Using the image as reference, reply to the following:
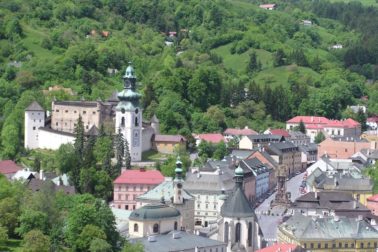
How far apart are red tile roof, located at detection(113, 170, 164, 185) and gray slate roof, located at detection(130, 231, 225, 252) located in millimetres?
15529

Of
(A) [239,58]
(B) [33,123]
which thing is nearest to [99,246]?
(B) [33,123]

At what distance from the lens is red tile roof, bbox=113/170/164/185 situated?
7219cm

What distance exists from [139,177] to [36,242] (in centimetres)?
2212

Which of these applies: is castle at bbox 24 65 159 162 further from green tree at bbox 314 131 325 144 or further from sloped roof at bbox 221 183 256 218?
green tree at bbox 314 131 325 144

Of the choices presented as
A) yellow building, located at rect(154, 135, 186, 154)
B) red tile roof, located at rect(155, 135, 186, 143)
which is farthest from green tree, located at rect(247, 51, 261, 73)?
yellow building, located at rect(154, 135, 186, 154)

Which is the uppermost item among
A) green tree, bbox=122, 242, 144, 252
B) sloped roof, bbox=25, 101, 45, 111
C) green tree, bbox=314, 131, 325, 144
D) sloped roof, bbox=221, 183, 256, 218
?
sloped roof, bbox=25, 101, 45, 111

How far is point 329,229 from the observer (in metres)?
57.6

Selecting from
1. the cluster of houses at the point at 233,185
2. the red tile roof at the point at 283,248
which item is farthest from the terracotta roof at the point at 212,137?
the red tile roof at the point at 283,248

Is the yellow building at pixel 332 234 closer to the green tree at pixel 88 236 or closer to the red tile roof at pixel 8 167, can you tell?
the green tree at pixel 88 236

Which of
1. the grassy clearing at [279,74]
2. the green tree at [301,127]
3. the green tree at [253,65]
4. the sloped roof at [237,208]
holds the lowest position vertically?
the sloped roof at [237,208]

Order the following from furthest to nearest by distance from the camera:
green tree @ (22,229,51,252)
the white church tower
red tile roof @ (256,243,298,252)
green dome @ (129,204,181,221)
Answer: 1. the white church tower
2. green dome @ (129,204,181,221)
3. red tile roof @ (256,243,298,252)
4. green tree @ (22,229,51,252)

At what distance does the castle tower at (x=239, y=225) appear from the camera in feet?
188

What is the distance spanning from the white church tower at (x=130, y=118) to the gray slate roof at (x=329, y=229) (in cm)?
2481

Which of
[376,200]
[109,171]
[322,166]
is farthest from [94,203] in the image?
[322,166]
